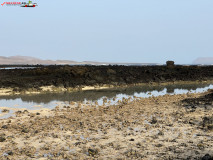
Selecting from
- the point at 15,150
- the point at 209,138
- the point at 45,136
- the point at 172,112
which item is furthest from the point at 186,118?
the point at 15,150

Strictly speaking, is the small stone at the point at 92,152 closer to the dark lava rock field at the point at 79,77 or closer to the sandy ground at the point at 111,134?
the sandy ground at the point at 111,134

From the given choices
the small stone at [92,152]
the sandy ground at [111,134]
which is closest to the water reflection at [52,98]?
the sandy ground at [111,134]

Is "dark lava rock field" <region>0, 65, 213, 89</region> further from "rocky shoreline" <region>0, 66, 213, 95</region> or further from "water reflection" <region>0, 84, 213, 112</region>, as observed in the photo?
"water reflection" <region>0, 84, 213, 112</region>

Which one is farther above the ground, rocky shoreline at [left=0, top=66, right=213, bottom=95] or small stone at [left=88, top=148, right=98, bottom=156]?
rocky shoreline at [left=0, top=66, right=213, bottom=95]

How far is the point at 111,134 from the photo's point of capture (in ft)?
31.7

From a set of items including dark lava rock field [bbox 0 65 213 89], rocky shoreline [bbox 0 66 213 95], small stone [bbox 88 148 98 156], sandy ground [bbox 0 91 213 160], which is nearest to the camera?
small stone [bbox 88 148 98 156]

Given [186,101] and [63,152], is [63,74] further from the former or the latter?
[63,152]

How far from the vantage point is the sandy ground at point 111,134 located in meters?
7.58

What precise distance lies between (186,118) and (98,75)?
22.8 metres

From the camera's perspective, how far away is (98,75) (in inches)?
1350

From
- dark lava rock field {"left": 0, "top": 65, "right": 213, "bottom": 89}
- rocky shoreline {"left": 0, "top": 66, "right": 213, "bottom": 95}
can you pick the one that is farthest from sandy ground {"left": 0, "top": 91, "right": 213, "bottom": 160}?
dark lava rock field {"left": 0, "top": 65, "right": 213, "bottom": 89}

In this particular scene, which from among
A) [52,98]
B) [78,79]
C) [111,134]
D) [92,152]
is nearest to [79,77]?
[78,79]

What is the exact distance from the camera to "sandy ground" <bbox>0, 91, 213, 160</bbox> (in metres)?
7.58

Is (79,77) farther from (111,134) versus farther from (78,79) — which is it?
(111,134)
